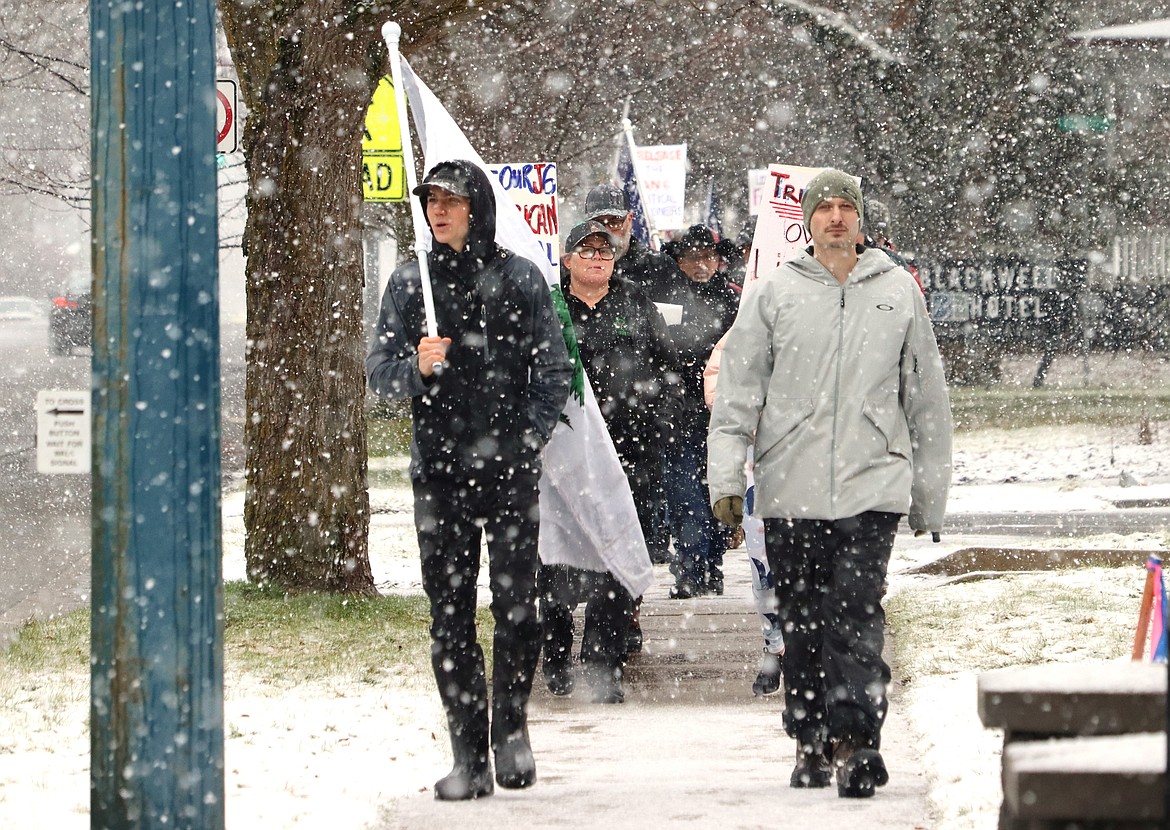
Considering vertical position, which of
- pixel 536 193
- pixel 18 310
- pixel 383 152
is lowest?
pixel 536 193

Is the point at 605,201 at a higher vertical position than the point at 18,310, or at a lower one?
lower

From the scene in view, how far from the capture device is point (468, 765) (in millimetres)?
5562

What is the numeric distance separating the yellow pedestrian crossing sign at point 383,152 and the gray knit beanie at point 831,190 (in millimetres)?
7313

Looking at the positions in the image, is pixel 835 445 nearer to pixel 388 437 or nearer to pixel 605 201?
pixel 605 201

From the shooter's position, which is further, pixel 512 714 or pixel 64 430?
pixel 512 714

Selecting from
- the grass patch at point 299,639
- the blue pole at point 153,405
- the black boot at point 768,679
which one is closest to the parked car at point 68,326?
the grass patch at point 299,639

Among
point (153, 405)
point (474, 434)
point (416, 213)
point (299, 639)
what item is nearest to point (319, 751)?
point (474, 434)

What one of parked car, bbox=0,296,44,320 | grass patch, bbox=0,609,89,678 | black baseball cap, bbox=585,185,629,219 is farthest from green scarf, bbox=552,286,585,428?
parked car, bbox=0,296,44,320

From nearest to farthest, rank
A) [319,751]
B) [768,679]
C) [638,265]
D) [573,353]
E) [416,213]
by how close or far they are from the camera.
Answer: [416,213], [319,751], [573,353], [768,679], [638,265]

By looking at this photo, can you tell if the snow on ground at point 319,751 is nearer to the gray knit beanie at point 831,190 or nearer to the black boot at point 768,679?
the black boot at point 768,679

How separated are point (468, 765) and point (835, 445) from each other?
1406mm

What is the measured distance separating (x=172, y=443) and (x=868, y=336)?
2.19 m

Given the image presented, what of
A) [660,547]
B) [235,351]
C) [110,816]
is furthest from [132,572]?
[235,351]

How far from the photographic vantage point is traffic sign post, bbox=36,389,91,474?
447 cm
